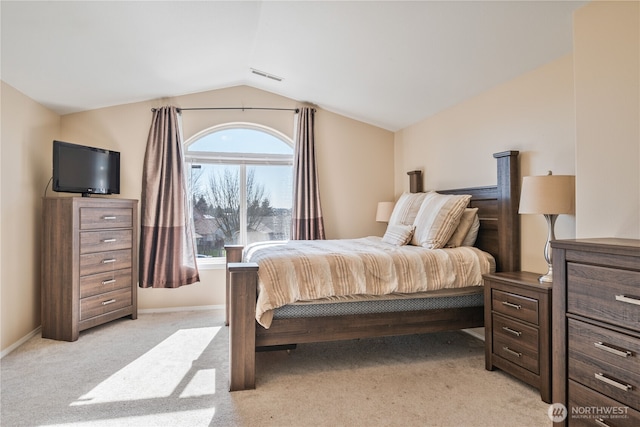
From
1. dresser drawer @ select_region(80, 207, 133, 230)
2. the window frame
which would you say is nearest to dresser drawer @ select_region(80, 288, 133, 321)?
dresser drawer @ select_region(80, 207, 133, 230)

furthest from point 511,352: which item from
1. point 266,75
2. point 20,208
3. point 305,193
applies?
point 20,208

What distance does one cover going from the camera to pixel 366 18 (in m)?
2.40

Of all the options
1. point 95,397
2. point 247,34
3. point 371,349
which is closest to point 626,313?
point 371,349

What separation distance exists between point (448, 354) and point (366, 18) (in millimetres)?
2534

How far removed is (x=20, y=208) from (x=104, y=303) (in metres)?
1.08

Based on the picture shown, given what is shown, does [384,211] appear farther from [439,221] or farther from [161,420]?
[161,420]

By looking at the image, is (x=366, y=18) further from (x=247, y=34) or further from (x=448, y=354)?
(x=448, y=354)

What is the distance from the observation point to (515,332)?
2174 mm

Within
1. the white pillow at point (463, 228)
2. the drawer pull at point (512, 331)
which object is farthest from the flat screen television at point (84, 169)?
the drawer pull at point (512, 331)

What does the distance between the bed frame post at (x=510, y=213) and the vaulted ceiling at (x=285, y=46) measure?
0.69 m

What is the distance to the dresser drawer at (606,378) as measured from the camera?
1323 millimetres

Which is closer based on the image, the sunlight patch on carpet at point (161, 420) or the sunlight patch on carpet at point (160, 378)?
the sunlight patch on carpet at point (161, 420)

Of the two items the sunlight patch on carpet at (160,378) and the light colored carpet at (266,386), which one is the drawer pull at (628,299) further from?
the sunlight patch on carpet at (160,378)

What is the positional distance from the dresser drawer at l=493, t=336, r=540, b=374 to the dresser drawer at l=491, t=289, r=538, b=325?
0.18 m
